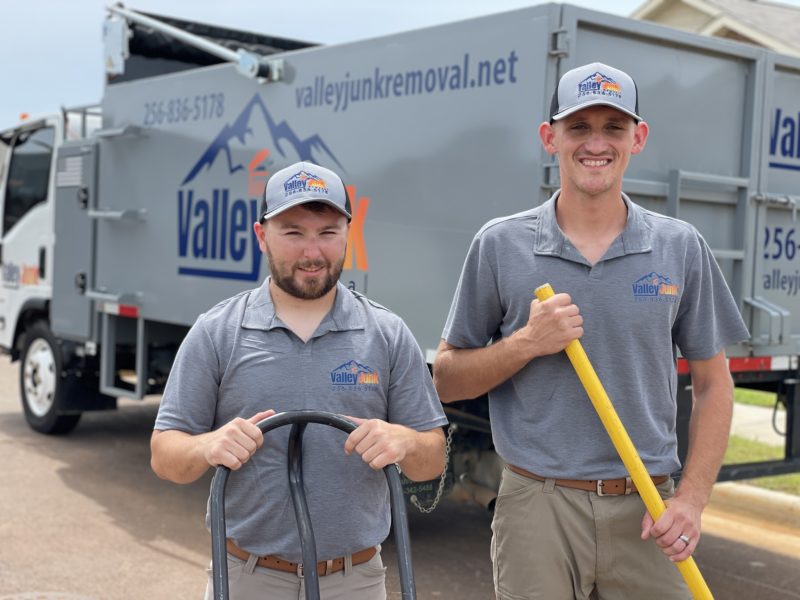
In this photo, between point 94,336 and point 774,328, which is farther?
point 94,336

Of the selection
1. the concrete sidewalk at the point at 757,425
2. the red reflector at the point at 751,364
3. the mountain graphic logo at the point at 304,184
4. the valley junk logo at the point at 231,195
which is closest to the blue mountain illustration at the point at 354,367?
the mountain graphic logo at the point at 304,184

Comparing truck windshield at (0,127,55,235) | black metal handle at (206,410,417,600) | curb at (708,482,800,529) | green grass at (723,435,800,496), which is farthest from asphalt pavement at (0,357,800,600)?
black metal handle at (206,410,417,600)

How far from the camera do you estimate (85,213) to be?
330 inches

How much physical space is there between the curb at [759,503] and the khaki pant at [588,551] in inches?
173

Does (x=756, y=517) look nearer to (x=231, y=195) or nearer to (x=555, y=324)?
(x=231, y=195)

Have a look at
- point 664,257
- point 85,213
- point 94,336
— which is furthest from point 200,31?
point 664,257

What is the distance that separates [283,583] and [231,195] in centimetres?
442

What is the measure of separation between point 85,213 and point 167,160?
1.37 m

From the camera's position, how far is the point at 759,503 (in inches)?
283

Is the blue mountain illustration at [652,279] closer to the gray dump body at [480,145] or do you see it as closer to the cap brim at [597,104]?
the cap brim at [597,104]

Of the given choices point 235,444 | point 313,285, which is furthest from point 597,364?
point 235,444

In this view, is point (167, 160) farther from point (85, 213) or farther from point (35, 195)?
point (35, 195)

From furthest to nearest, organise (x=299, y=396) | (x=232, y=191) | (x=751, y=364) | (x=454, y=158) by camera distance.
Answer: (x=232, y=191)
(x=751, y=364)
(x=454, y=158)
(x=299, y=396)

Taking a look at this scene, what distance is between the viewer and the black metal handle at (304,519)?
7.14 ft
